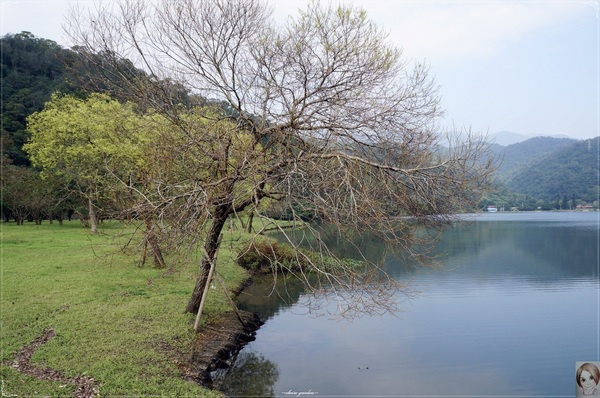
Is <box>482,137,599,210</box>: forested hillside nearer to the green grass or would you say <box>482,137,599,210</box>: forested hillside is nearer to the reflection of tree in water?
the green grass

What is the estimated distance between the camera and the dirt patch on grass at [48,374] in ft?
21.4

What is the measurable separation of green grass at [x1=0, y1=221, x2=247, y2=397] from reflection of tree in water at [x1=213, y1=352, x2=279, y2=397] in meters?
0.84

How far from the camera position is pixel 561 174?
247 feet

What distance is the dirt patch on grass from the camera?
6520 millimetres

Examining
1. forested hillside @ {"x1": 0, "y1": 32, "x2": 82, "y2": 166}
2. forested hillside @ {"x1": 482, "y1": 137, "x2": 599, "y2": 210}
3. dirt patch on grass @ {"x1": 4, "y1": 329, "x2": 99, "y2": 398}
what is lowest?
dirt patch on grass @ {"x1": 4, "y1": 329, "x2": 99, "y2": 398}

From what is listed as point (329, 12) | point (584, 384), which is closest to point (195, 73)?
point (329, 12)

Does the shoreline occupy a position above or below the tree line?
below

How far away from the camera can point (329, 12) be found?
8.44m

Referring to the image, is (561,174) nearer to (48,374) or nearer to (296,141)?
(296,141)

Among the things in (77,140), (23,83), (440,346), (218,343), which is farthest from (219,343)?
(23,83)

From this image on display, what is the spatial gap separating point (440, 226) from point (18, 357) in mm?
7574

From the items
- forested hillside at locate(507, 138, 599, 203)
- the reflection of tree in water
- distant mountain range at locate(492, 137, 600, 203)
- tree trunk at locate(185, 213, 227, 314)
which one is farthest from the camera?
forested hillside at locate(507, 138, 599, 203)

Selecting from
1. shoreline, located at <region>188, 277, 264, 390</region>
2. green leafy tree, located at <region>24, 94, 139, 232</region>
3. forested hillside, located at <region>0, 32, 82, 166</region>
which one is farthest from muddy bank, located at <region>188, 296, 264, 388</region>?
forested hillside, located at <region>0, 32, 82, 166</region>

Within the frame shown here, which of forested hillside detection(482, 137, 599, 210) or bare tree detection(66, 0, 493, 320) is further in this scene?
forested hillside detection(482, 137, 599, 210)
